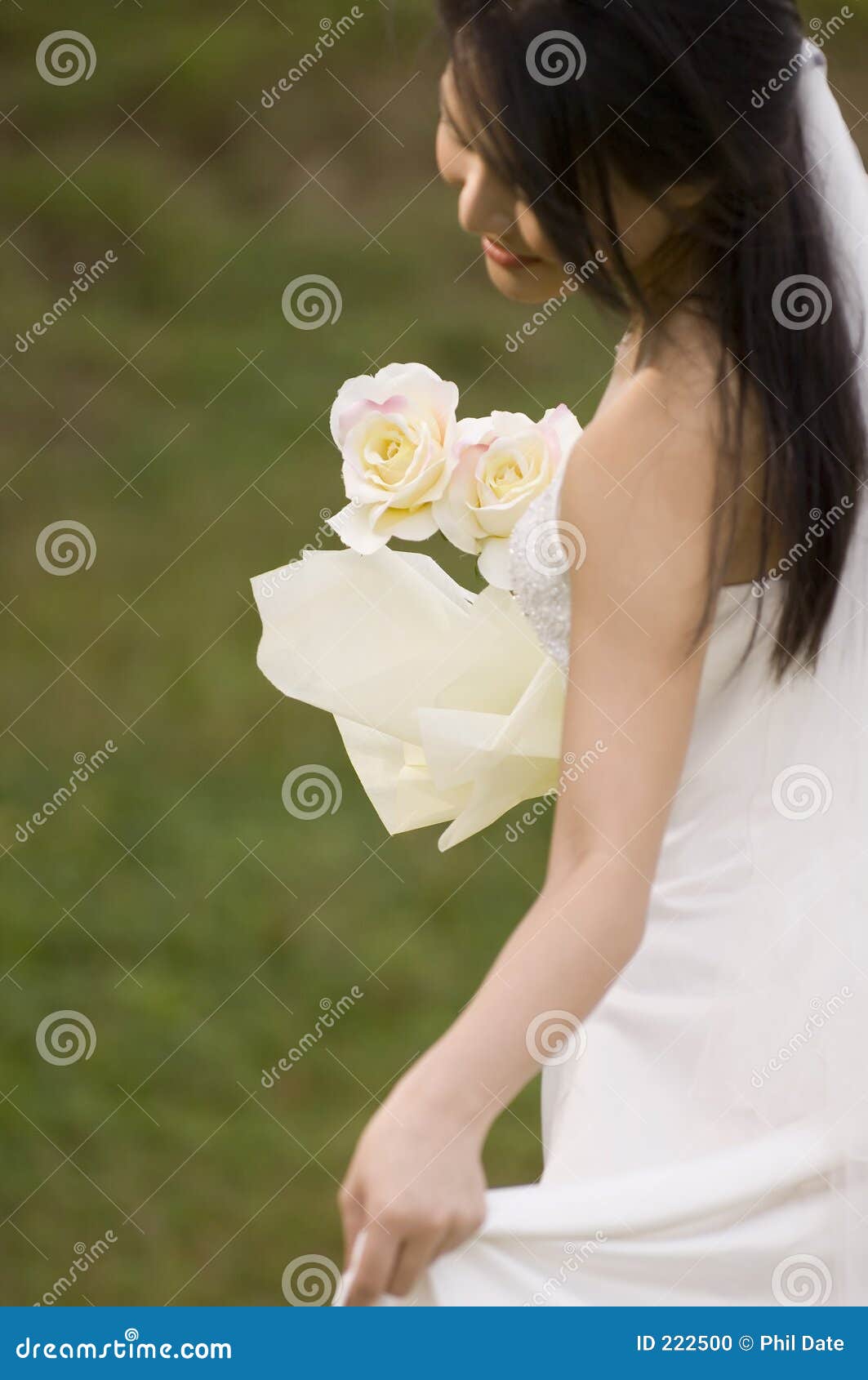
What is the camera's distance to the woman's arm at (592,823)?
41.9 inches

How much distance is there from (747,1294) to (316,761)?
11.7 feet

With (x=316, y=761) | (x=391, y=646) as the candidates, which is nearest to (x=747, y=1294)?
(x=391, y=646)

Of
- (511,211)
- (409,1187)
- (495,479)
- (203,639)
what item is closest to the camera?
(409,1187)

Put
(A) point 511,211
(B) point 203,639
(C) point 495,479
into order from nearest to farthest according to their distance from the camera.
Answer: (A) point 511,211
(C) point 495,479
(B) point 203,639

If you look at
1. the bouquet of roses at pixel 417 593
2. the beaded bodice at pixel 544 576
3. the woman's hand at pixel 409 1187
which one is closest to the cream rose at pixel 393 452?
the bouquet of roses at pixel 417 593

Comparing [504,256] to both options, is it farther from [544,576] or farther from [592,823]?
[592,823]

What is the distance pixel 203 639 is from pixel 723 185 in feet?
13.1

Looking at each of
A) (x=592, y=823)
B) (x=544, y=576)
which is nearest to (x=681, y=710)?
(x=592, y=823)

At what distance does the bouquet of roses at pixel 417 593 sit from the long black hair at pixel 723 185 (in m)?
0.24

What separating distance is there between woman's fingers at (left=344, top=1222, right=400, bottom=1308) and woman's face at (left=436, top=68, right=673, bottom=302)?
0.72 metres

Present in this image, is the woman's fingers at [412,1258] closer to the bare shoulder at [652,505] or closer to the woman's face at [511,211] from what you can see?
the bare shoulder at [652,505]

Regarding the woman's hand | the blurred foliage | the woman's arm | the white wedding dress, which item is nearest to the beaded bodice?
the white wedding dress

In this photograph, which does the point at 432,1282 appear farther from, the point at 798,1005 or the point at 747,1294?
the point at 798,1005

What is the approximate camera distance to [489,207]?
130cm
